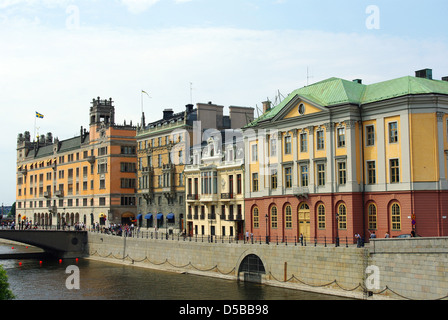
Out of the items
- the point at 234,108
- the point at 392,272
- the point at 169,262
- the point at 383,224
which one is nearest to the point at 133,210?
the point at 234,108

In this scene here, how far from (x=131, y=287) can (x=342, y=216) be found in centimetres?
2244

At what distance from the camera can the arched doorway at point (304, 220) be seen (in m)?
62.3

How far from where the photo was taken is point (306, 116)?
62.0 meters

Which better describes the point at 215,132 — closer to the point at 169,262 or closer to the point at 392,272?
the point at 169,262

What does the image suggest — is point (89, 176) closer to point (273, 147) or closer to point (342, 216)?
point (273, 147)

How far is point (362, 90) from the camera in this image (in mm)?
61812

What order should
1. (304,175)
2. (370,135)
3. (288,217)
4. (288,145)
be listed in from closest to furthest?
(370,135) < (304,175) < (288,217) < (288,145)

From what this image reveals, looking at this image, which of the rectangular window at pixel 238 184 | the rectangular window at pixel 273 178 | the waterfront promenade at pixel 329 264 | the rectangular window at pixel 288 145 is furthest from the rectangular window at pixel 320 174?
the rectangular window at pixel 238 184

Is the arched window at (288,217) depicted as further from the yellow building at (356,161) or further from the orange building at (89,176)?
the orange building at (89,176)

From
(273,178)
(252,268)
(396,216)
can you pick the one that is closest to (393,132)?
(396,216)

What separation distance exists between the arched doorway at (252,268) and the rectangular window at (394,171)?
15142mm

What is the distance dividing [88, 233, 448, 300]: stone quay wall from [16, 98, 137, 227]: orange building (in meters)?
39.9

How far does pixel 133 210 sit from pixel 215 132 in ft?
109

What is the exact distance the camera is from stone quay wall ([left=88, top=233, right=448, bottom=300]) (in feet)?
140
